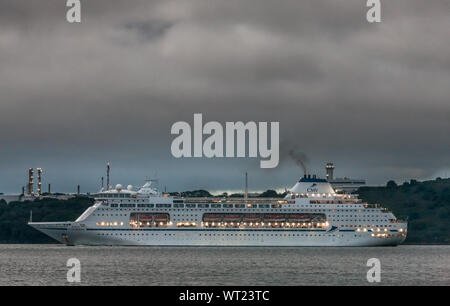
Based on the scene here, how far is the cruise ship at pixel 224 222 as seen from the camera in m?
133

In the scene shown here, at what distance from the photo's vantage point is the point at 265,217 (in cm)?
13638

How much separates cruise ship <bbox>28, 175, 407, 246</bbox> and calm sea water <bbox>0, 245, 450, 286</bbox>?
879 cm

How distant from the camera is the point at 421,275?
86.9 meters

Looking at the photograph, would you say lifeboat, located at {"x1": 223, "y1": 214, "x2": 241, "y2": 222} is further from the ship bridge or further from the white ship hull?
the ship bridge

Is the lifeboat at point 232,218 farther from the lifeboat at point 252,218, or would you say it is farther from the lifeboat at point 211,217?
the lifeboat at point 211,217

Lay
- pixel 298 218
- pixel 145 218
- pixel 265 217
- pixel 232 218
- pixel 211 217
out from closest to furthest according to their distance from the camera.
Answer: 1. pixel 145 218
2. pixel 211 217
3. pixel 232 218
4. pixel 265 217
5. pixel 298 218

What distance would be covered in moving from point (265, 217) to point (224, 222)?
6246 millimetres

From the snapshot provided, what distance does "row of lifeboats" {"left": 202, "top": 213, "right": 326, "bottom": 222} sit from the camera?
5310 inches

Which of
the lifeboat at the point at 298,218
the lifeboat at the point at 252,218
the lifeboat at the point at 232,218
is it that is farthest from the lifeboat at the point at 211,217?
the lifeboat at the point at 298,218

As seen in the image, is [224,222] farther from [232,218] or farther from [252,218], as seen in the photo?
[252,218]

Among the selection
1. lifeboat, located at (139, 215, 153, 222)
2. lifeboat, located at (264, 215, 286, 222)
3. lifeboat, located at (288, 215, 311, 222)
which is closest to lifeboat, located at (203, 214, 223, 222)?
lifeboat, located at (264, 215, 286, 222)

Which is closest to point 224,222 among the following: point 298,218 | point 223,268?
point 298,218
